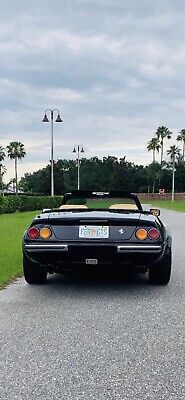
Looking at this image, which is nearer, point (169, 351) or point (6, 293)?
point (169, 351)

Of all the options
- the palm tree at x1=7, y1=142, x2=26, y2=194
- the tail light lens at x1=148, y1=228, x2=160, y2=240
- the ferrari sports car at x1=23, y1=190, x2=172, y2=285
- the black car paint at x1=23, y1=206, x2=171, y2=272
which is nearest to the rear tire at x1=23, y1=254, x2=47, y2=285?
the ferrari sports car at x1=23, y1=190, x2=172, y2=285

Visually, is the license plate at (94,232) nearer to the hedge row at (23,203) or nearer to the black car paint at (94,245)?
the black car paint at (94,245)

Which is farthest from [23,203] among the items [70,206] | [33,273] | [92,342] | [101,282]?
[92,342]

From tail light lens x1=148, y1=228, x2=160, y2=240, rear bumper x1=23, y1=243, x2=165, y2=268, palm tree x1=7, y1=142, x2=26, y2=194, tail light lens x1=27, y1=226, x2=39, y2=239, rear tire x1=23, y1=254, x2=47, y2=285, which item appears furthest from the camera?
palm tree x1=7, y1=142, x2=26, y2=194

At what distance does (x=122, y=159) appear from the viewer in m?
159

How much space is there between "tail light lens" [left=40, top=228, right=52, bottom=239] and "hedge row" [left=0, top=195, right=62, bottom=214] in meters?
29.3

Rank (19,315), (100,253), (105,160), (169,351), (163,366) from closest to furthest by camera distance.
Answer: (163,366), (169,351), (19,315), (100,253), (105,160)

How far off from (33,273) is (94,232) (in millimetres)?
1225

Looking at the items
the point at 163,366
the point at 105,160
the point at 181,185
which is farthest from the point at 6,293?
the point at 105,160

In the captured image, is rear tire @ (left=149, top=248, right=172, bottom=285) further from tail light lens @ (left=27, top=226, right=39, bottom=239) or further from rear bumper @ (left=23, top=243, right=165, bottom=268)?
tail light lens @ (left=27, top=226, right=39, bottom=239)

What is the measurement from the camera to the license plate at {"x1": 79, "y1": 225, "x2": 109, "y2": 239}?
6.85m

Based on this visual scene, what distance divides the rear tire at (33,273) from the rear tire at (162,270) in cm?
147

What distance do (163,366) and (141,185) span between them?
14908 cm

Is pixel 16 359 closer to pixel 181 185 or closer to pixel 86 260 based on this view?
pixel 86 260
